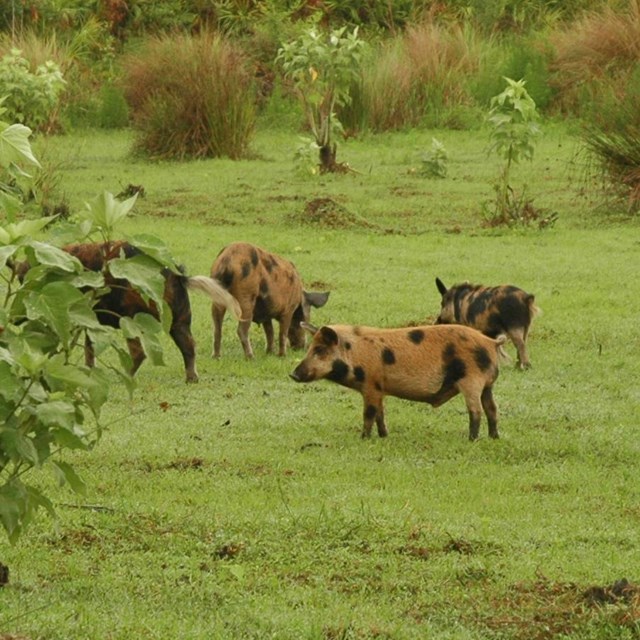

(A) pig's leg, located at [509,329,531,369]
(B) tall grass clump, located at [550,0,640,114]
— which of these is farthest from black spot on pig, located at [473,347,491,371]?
(B) tall grass clump, located at [550,0,640,114]

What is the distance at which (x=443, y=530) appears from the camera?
7047mm

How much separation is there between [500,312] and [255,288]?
6.07ft

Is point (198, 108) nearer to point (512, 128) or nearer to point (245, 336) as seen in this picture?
point (512, 128)

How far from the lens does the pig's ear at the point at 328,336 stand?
9.20m

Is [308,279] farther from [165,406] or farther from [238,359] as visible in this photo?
[165,406]

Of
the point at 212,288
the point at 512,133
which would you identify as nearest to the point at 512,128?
the point at 512,133

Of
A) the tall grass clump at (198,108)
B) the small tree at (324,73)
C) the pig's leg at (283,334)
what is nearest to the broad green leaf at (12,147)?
the pig's leg at (283,334)

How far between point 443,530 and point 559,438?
95.5 inches

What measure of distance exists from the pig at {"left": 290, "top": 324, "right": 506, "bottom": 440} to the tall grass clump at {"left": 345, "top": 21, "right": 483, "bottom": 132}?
17.6m

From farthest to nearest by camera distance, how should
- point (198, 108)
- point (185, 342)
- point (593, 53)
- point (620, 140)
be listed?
point (593, 53) < point (198, 108) < point (620, 140) < point (185, 342)

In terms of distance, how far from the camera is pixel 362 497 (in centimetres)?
782

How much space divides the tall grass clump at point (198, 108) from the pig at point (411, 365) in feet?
47.5

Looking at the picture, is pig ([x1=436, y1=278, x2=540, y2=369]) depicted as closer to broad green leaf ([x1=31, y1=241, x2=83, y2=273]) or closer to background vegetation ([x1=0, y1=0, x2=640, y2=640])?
background vegetation ([x1=0, y1=0, x2=640, y2=640])

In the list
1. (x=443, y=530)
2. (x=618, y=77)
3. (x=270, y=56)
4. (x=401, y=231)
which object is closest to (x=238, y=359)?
(x=443, y=530)
